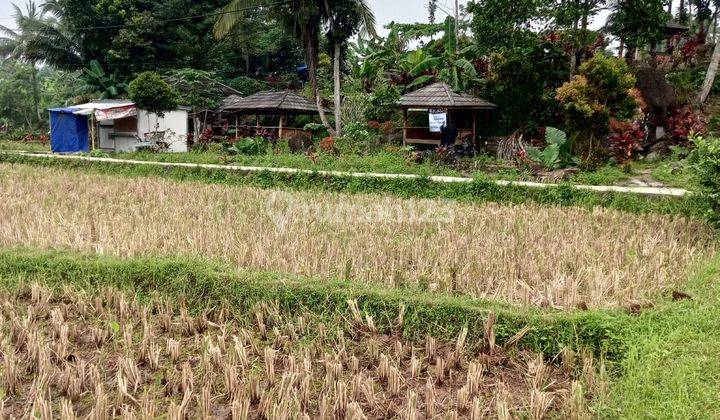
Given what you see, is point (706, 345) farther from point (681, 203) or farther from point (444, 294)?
point (681, 203)

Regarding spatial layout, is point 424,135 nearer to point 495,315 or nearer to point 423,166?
point 423,166

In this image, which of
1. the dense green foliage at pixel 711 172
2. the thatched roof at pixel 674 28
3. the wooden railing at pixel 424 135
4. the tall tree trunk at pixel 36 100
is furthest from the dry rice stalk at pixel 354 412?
the tall tree trunk at pixel 36 100

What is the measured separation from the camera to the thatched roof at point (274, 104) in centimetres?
1659

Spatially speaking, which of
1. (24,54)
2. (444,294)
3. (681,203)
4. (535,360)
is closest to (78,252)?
(444,294)

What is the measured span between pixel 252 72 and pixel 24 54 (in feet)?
33.6

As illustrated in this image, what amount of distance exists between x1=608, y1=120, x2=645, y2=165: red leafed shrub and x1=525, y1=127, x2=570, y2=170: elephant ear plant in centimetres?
91

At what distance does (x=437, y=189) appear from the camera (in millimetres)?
9477

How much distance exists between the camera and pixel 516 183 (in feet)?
29.8

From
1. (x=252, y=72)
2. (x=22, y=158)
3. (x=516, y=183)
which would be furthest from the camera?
(x=252, y=72)

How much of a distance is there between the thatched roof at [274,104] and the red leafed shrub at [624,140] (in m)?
9.15

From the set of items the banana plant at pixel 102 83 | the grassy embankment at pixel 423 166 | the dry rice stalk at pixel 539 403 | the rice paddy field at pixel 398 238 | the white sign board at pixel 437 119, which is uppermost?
the banana plant at pixel 102 83

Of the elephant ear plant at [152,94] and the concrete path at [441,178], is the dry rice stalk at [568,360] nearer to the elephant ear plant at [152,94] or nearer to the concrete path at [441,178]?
the concrete path at [441,178]

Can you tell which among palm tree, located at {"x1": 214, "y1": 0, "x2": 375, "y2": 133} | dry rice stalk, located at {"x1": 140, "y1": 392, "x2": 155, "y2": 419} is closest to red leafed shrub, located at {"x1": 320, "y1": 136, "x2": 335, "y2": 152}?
palm tree, located at {"x1": 214, "y1": 0, "x2": 375, "y2": 133}

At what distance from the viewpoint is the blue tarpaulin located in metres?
19.0
